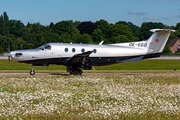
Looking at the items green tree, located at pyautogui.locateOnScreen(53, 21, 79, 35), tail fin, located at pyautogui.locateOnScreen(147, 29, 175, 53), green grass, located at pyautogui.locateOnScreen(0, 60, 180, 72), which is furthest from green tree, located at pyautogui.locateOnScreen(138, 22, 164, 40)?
tail fin, located at pyautogui.locateOnScreen(147, 29, 175, 53)

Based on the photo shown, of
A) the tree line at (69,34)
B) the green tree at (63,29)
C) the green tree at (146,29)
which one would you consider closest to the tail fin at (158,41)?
the tree line at (69,34)

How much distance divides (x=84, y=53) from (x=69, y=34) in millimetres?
101733

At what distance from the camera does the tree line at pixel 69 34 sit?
288 feet

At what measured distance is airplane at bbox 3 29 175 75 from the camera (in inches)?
830

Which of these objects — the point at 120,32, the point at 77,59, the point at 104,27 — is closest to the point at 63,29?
the point at 104,27

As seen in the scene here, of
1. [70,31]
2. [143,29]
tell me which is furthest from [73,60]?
[143,29]

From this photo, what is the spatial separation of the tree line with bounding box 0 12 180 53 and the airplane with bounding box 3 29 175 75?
51.6 meters

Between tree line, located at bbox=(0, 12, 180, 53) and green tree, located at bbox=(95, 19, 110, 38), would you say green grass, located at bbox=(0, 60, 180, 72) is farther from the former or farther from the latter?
green tree, located at bbox=(95, 19, 110, 38)

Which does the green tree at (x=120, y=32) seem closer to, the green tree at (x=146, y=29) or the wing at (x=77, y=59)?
the green tree at (x=146, y=29)

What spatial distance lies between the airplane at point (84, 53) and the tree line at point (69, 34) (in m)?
51.6

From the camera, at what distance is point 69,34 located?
121 meters

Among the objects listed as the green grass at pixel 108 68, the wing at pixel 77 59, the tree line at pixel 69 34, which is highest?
the tree line at pixel 69 34

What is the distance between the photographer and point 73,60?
2073cm

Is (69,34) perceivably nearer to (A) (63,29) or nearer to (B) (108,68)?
(A) (63,29)
